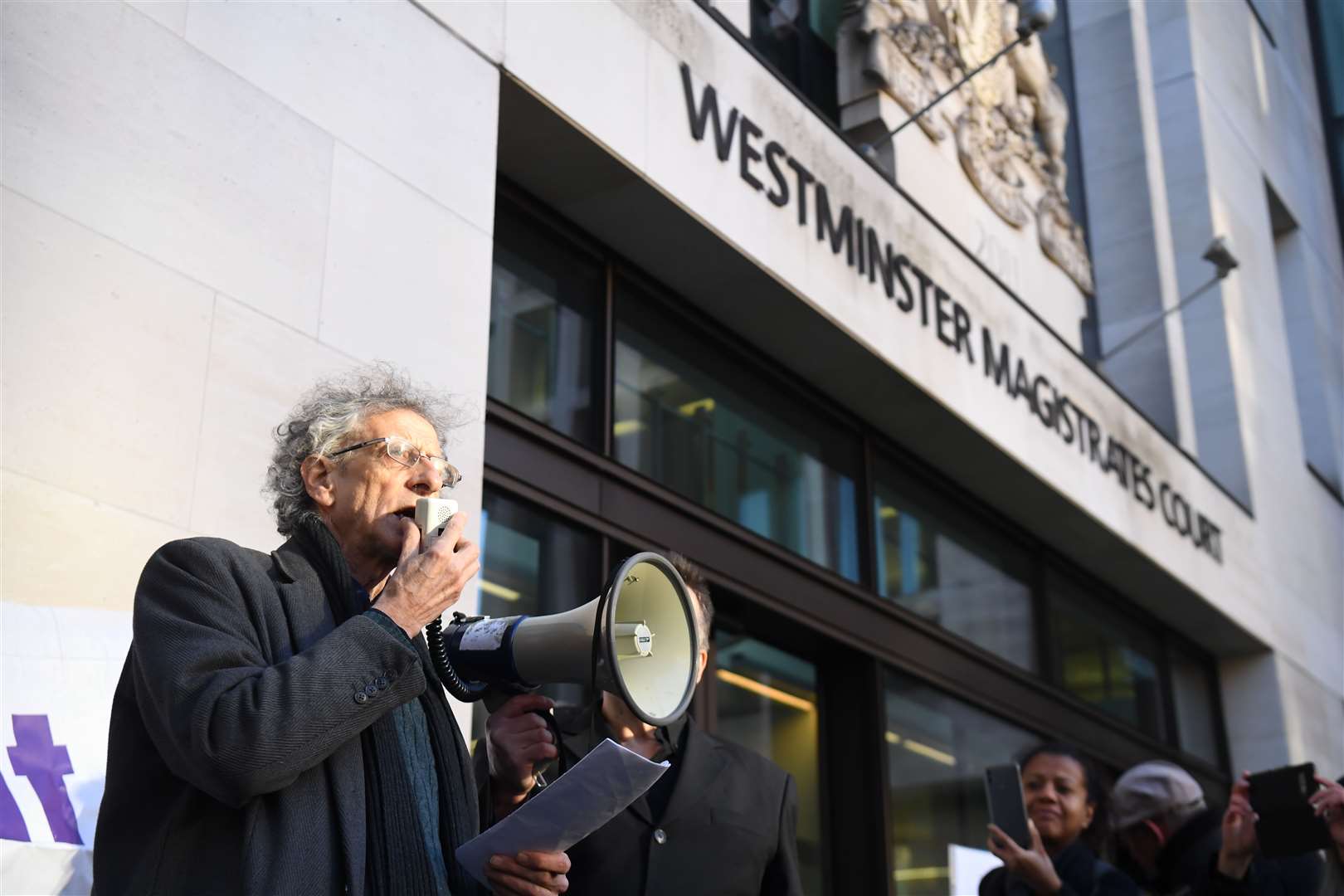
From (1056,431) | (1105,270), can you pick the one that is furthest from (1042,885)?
(1105,270)

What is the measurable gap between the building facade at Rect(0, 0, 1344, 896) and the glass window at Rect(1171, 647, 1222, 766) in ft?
0.16

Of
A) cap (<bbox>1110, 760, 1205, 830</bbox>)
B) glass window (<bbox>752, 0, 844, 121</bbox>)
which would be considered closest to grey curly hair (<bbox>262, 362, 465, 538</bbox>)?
cap (<bbox>1110, 760, 1205, 830</bbox>)

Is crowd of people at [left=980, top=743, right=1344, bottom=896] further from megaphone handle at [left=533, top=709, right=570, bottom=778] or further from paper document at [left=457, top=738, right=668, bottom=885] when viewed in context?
paper document at [left=457, top=738, right=668, bottom=885]

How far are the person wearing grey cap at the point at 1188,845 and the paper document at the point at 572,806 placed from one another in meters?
3.14

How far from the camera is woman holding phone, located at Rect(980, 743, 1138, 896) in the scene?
5082mm

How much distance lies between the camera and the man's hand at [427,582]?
2857 millimetres

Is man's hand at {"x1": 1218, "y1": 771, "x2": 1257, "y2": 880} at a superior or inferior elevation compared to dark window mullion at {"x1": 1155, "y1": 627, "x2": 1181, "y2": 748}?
inferior

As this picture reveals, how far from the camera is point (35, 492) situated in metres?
4.04

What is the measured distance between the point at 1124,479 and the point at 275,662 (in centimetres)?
861

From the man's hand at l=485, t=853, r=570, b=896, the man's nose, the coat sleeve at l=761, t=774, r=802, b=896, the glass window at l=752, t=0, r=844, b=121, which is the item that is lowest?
the man's hand at l=485, t=853, r=570, b=896

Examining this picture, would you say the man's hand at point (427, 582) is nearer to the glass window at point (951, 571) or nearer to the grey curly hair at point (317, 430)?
the grey curly hair at point (317, 430)

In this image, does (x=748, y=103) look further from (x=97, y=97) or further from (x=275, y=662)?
(x=275, y=662)

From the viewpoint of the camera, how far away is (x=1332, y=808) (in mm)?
5203

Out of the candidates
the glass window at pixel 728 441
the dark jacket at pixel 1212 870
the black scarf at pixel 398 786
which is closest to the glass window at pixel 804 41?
the glass window at pixel 728 441
